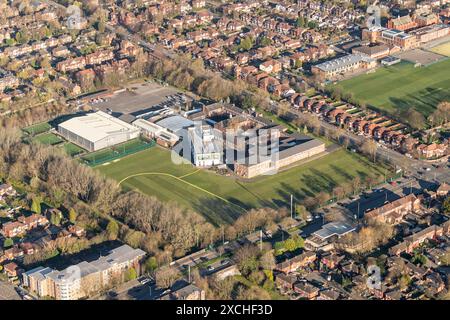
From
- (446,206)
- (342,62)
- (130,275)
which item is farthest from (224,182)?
(342,62)

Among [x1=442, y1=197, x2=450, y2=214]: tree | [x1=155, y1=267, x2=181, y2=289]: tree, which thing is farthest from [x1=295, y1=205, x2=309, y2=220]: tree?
[x1=155, y1=267, x2=181, y2=289]: tree

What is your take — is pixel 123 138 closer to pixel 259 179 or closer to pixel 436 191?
pixel 259 179

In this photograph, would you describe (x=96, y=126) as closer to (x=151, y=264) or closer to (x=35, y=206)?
(x=35, y=206)

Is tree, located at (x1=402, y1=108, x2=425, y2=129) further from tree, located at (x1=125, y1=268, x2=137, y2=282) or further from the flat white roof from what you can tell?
tree, located at (x1=125, y1=268, x2=137, y2=282)

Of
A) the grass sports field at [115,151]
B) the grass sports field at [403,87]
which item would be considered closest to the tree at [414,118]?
the grass sports field at [403,87]

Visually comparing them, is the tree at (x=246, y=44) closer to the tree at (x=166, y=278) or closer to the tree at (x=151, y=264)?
the tree at (x=151, y=264)

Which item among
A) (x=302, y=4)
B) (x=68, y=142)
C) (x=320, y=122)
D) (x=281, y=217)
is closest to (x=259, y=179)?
(x=281, y=217)
